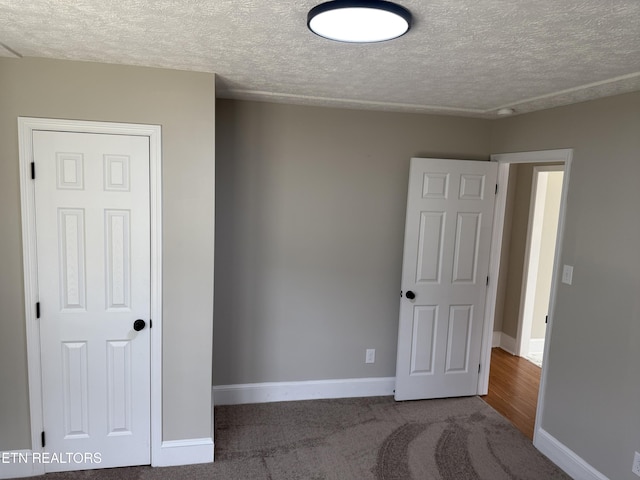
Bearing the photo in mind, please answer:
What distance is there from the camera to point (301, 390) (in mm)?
3646

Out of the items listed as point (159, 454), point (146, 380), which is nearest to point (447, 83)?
point (146, 380)

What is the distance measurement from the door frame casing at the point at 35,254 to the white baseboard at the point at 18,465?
2cm

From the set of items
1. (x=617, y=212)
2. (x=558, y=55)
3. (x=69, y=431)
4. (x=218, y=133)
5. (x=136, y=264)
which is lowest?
(x=69, y=431)

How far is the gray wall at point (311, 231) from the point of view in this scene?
3.36m

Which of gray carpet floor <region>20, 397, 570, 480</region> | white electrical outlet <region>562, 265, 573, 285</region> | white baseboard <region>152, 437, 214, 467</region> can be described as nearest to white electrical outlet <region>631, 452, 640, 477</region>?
gray carpet floor <region>20, 397, 570, 480</region>

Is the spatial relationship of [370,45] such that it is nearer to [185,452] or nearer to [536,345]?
[185,452]

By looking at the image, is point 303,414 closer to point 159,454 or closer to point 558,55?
point 159,454

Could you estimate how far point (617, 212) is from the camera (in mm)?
2547

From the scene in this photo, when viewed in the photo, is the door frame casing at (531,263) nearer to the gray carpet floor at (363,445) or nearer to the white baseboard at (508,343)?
the white baseboard at (508,343)

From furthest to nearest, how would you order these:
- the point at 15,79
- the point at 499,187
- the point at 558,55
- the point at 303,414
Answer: the point at 499,187 → the point at 303,414 → the point at 15,79 → the point at 558,55

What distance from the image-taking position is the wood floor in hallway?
3570 millimetres

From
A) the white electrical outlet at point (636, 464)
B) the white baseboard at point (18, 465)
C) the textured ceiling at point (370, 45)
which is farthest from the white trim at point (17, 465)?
the white electrical outlet at point (636, 464)

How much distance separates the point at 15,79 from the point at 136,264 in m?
1.17

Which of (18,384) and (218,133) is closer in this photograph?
(18,384)
